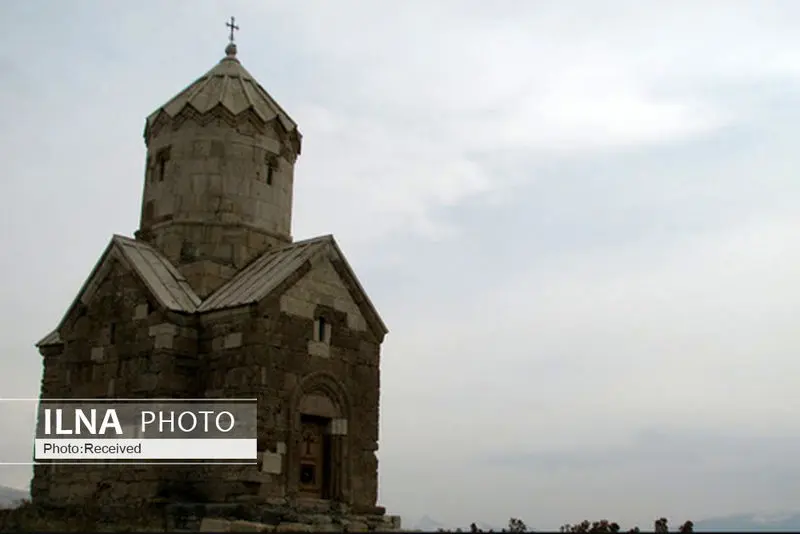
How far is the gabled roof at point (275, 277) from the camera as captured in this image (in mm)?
17438

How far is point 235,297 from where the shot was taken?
1766 cm

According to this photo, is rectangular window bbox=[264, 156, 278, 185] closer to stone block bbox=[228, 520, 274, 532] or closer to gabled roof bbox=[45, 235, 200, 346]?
gabled roof bbox=[45, 235, 200, 346]

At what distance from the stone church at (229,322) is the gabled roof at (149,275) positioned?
0.11 ft

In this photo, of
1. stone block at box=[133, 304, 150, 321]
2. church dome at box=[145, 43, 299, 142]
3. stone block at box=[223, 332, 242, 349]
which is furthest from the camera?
church dome at box=[145, 43, 299, 142]

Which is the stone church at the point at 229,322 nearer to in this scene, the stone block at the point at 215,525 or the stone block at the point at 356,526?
the stone block at the point at 356,526

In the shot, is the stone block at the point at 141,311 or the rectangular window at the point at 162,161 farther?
the rectangular window at the point at 162,161

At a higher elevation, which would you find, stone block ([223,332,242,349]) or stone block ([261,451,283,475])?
stone block ([223,332,242,349])

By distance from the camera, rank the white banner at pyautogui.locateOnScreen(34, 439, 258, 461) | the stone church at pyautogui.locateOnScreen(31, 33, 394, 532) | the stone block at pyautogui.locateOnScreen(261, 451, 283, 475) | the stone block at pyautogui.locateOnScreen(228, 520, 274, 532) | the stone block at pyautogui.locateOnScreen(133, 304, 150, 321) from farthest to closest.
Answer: the stone block at pyautogui.locateOnScreen(133, 304, 150, 321)
the stone church at pyautogui.locateOnScreen(31, 33, 394, 532)
the white banner at pyautogui.locateOnScreen(34, 439, 258, 461)
the stone block at pyautogui.locateOnScreen(261, 451, 283, 475)
the stone block at pyautogui.locateOnScreen(228, 520, 274, 532)

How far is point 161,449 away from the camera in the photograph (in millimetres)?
17031

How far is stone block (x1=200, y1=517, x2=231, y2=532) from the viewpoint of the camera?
14547mm

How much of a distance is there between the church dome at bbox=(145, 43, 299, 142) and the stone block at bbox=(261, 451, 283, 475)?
7460 mm

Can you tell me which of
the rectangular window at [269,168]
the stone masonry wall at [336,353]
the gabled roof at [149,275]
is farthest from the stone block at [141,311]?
the rectangular window at [269,168]

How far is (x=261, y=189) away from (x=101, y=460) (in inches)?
249

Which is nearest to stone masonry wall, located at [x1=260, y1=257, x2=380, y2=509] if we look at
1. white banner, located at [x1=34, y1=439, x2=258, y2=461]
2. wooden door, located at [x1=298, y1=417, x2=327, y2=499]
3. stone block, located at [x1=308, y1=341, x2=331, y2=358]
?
stone block, located at [x1=308, y1=341, x2=331, y2=358]
